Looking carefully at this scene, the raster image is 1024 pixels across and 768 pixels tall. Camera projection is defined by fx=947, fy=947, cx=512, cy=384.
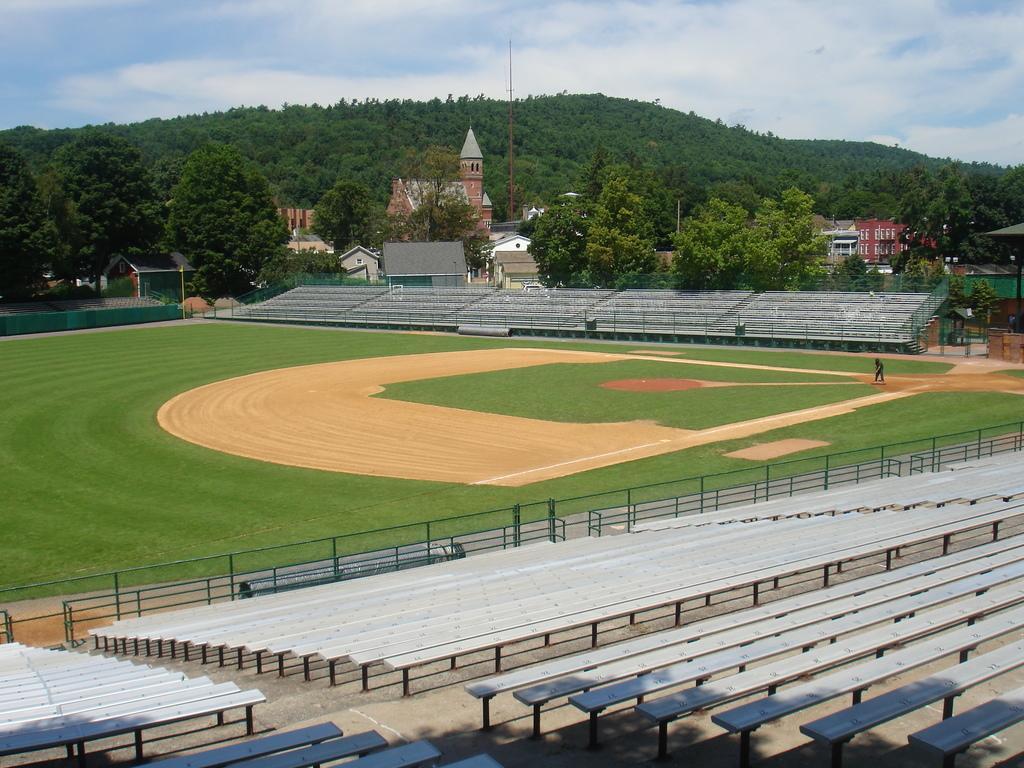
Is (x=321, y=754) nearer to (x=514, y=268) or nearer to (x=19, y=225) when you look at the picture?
(x=19, y=225)

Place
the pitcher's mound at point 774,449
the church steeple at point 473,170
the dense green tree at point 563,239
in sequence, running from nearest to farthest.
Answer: the pitcher's mound at point 774,449 < the dense green tree at point 563,239 < the church steeple at point 473,170

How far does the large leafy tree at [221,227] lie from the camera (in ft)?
322

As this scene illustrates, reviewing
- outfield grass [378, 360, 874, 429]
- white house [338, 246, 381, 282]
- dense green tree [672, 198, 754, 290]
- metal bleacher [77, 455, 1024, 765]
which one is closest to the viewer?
metal bleacher [77, 455, 1024, 765]

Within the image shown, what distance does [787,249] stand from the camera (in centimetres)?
7275

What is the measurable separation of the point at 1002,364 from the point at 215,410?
40742 mm

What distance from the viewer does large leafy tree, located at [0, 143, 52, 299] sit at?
7938 cm

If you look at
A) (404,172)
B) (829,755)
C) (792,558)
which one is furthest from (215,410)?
(404,172)

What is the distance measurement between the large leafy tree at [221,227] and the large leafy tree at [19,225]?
17.6m

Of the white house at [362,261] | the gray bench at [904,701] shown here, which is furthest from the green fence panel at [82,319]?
the gray bench at [904,701]

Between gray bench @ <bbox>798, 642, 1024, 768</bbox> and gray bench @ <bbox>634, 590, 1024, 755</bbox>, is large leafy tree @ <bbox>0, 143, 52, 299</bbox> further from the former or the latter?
gray bench @ <bbox>798, 642, 1024, 768</bbox>

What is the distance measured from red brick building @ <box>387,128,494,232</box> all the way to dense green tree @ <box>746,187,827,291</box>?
2130 inches

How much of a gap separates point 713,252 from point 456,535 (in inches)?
2276

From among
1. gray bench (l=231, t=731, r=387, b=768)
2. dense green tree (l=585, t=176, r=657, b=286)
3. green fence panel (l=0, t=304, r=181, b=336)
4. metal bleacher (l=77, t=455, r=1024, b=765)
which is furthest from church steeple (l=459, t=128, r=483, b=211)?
gray bench (l=231, t=731, r=387, b=768)

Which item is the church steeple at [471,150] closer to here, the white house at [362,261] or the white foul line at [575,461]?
the white house at [362,261]
